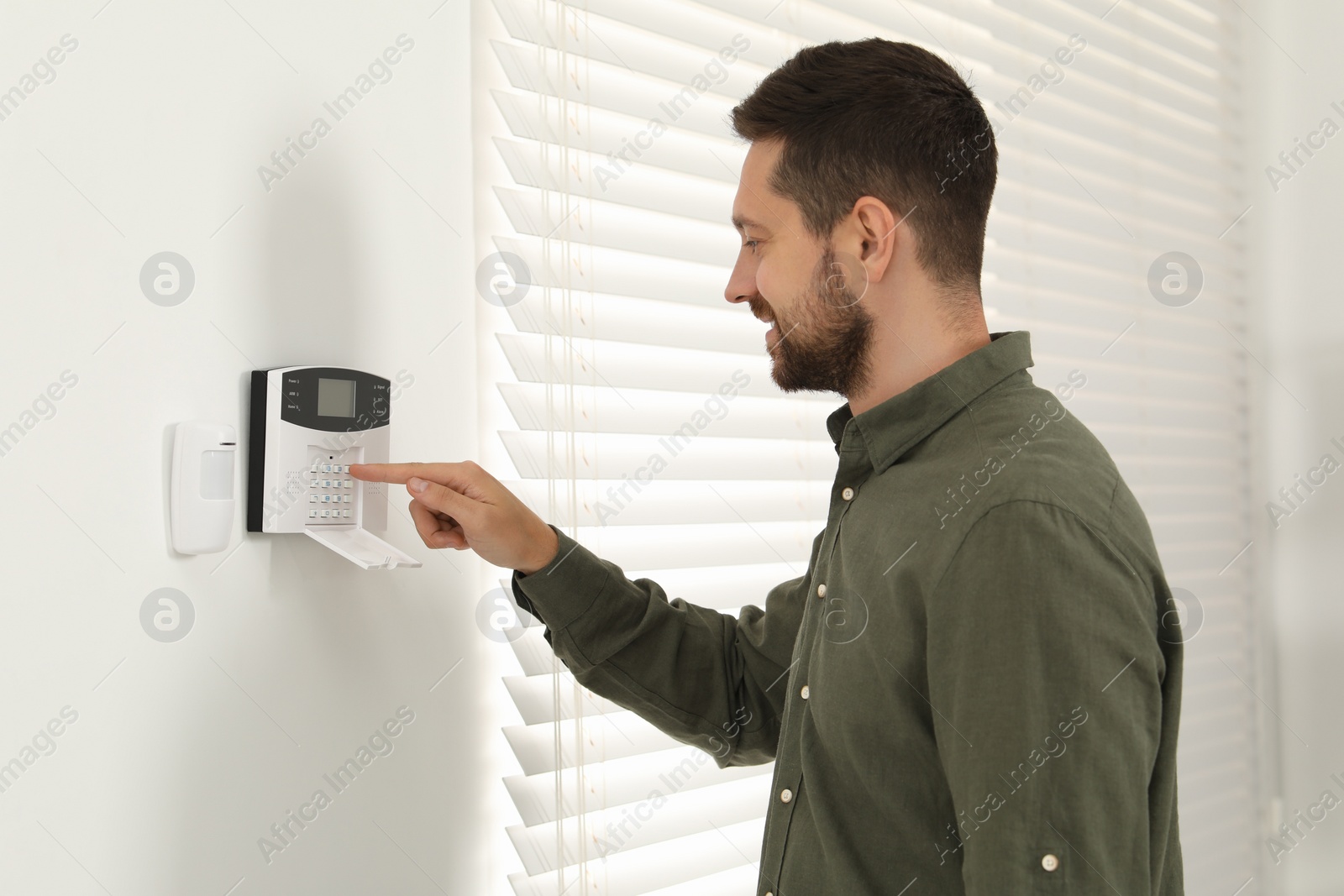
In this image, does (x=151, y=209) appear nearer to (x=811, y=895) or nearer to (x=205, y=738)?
(x=205, y=738)

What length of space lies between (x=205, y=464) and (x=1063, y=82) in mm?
1607

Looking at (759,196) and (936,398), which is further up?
(759,196)

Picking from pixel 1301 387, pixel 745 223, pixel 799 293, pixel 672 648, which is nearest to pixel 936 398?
pixel 799 293

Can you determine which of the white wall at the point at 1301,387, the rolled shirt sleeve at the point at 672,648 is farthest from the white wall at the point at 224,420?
the white wall at the point at 1301,387

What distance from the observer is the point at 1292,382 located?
211cm

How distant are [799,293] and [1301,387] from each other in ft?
5.42

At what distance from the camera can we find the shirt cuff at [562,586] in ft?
3.26

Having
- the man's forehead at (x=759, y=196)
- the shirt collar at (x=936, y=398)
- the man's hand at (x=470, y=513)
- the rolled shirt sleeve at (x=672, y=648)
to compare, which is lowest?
the rolled shirt sleeve at (x=672, y=648)

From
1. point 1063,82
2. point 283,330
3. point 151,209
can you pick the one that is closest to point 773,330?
point 283,330

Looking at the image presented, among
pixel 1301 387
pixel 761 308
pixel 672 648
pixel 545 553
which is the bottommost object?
pixel 672 648

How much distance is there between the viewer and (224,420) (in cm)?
85

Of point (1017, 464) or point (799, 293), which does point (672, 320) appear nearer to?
point (799, 293)

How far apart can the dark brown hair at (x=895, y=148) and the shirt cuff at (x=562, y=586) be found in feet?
1.33

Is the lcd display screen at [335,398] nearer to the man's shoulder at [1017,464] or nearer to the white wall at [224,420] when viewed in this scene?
Result: the white wall at [224,420]
